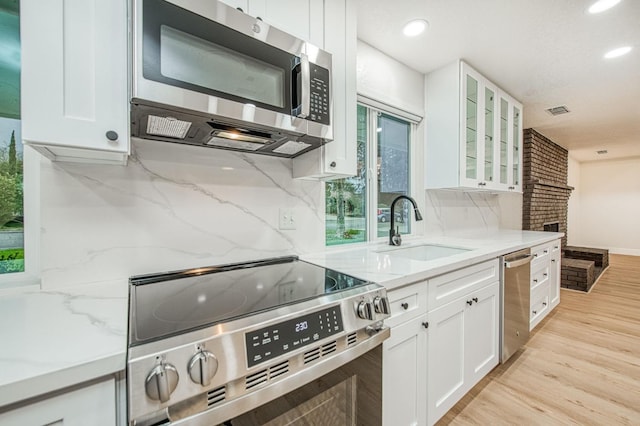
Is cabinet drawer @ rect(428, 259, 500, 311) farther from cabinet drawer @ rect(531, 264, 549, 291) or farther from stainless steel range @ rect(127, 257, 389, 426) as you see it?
cabinet drawer @ rect(531, 264, 549, 291)

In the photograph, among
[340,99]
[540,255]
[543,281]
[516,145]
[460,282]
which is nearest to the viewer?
[340,99]

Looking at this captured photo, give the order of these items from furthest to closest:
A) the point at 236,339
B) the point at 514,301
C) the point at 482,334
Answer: the point at 514,301 → the point at 482,334 → the point at 236,339

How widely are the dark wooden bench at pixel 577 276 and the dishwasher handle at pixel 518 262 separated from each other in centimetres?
251

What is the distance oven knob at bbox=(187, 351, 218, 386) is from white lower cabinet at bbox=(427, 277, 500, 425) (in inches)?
42.2

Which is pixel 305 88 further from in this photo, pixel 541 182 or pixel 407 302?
pixel 541 182

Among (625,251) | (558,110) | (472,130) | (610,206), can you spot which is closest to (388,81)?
(472,130)

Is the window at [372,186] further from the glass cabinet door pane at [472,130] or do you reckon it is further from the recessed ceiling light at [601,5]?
the recessed ceiling light at [601,5]

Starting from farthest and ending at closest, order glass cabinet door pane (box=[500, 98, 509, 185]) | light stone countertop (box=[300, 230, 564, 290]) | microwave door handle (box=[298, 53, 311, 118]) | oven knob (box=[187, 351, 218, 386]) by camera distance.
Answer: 1. glass cabinet door pane (box=[500, 98, 509, 185])
2. light stone countertop (box=[300, 230, 564, 290])
3. microwave door handle (box=[298, 53, 311, 118])
4. oven knob (box=[187, 351, 218, 386])

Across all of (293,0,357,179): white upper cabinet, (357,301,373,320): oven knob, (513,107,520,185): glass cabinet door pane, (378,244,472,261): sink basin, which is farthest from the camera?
(513,107,520,185): glass cabinet door pane

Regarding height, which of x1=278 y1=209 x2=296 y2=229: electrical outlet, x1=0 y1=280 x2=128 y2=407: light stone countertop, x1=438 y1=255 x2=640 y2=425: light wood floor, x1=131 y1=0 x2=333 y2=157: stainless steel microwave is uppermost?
x1=131 y1=0 x2=333 y2=157: stainless steel microwave

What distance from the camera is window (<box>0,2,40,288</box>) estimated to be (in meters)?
0.97

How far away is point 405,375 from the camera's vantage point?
1.22 meters

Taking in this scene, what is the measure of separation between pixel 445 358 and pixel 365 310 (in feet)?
2.83

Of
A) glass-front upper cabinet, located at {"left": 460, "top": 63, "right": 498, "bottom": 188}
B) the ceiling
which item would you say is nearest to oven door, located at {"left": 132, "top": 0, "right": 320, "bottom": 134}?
the ceiling
